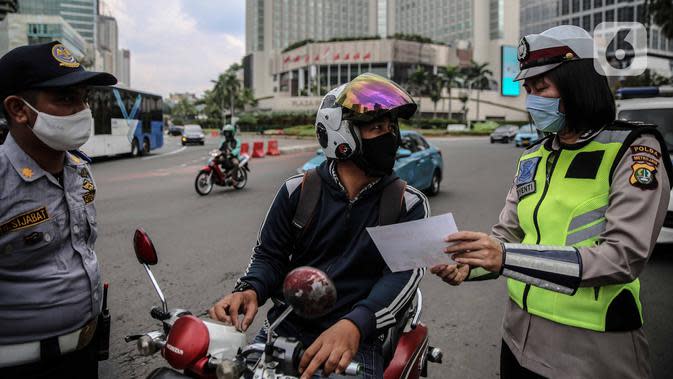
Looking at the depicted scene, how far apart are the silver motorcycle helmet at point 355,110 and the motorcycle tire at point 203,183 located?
10425mm

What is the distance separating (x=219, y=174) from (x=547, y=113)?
11.1 meters

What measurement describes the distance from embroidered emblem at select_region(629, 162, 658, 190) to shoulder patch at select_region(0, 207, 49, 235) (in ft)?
6.60

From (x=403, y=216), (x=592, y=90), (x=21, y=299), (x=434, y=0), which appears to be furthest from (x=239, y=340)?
(x=434, y=0)

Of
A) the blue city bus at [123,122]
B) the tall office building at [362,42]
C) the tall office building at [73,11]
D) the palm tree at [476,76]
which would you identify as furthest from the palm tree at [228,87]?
the blue city bus at [123,122]

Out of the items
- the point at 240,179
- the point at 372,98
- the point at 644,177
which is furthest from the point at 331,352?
the point at 240,179

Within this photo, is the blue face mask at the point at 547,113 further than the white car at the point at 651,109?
No

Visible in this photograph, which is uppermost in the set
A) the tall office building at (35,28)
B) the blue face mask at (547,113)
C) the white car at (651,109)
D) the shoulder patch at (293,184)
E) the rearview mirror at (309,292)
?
the tall office building at (35,28)

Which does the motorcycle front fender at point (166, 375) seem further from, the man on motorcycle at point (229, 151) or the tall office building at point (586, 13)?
the tall office building at point (586, 13)

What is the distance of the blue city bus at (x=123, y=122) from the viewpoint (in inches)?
Result: 807

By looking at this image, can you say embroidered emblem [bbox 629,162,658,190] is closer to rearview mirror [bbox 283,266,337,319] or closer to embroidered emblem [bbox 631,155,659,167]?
embroidered emblem [bbox 631,155,659,167]

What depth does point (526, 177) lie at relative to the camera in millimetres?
1913

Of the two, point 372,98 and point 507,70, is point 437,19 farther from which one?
point 372,98

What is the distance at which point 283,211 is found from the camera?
2088 mm

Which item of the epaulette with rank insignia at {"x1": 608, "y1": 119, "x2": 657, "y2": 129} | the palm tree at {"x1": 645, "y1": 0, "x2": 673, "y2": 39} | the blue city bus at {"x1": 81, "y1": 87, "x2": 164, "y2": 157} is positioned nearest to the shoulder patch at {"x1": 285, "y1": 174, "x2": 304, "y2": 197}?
the epaulette with rank insignia at {"x1": 608, "y1": 119, "x2": 657, "y2": 129}
